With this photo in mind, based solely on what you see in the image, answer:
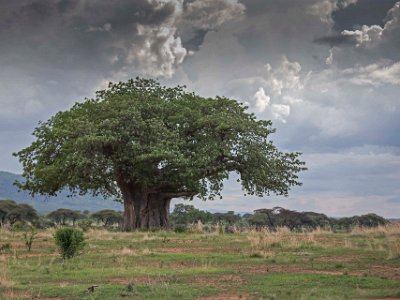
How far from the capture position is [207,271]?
62.2 feet

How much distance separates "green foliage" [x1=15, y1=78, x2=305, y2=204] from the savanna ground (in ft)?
33.0

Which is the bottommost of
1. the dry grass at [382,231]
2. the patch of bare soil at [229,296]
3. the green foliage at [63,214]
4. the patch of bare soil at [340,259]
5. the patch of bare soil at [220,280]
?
the patch of bare soil at [229,296]

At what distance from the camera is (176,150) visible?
39.3m

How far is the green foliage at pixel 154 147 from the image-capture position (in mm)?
39031

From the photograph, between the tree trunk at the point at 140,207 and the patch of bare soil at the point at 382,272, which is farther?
the tree trunk at the point at 140,207

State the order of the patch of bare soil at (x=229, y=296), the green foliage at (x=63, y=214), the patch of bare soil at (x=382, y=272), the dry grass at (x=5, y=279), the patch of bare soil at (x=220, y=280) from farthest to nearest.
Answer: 1. the green foliage at (x=63, y=214)
2. the patch of bare soil at (x=382, y=272)
3. the patch of bare soil at (x=220, y=280)
4. the dry grass at (x=5, y=279)
5. the patch of bare soil at (x=229, y=296)

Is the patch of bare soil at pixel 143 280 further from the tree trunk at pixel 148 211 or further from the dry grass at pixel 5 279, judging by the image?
the tree trunk at pixel 148 211

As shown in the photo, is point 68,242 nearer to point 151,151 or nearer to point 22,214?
point 151,151

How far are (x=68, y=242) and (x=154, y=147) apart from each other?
15.7 m

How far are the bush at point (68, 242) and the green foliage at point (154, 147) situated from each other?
46.6 ft

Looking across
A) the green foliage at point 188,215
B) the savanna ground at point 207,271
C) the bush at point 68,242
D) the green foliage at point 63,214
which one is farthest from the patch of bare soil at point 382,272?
the green foliage at point 63,214

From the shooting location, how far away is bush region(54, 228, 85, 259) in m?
22.8

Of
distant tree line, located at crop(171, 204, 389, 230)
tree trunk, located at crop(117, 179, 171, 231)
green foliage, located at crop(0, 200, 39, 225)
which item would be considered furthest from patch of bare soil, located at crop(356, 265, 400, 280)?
green foliage, located at crop(0, 200, 39, 225)

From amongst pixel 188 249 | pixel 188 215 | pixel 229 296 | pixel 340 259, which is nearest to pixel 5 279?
pixel 229 296
